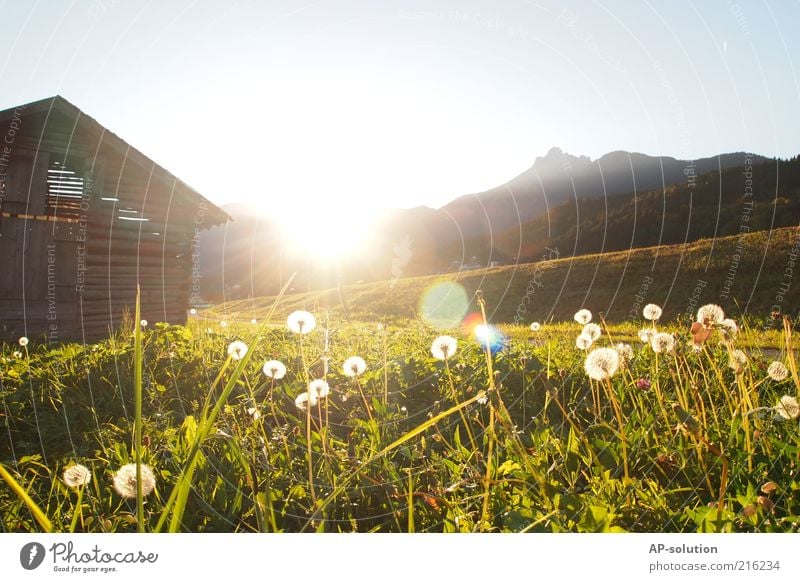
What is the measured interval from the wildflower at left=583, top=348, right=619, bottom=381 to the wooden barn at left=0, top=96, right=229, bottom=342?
27.5 feet

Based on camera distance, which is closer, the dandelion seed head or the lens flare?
the dandelion seed head

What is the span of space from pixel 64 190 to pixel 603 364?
10658 mm

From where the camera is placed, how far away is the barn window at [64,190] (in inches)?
354

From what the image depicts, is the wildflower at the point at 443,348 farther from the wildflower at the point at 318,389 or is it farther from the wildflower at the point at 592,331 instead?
the wildflower at the point at 592,331

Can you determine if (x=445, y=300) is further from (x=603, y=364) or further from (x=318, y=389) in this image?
(x=603, y=364)

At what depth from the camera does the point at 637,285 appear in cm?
1368

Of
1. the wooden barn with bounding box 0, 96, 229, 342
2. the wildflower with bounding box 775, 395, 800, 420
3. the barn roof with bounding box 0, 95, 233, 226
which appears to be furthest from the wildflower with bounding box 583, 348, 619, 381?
the barn roof with bounding box 0, 95, 233, 226

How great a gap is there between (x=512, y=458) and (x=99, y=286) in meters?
10.4

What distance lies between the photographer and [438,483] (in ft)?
5.41

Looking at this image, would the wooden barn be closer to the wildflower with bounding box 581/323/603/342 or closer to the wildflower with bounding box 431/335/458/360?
the wildflower with bounding box 431/335/458/360

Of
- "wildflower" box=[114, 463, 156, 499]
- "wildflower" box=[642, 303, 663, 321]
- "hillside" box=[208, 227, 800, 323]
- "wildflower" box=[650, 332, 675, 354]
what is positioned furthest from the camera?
"hillside" box=[208, 227, 800, 323]

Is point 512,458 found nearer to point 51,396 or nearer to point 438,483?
point 438,483

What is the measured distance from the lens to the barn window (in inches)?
354
